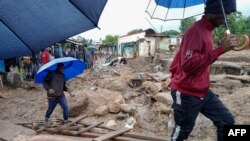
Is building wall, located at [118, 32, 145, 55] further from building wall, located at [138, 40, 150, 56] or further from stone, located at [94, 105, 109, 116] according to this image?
stone, located at [94, 105, 109, 116]

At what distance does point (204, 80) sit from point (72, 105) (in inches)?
244

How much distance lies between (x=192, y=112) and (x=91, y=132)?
2.16m

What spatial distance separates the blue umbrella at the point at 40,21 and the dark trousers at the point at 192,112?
152 cm

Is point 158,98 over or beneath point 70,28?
beneath

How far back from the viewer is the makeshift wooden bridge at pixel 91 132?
4.17 meters

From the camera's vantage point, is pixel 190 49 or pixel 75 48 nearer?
pixel 190 49

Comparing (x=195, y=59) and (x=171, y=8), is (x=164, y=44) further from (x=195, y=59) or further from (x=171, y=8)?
(x=195, y=59)

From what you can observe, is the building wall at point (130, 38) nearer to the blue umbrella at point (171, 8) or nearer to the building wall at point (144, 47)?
the building wall at point (144, 47)

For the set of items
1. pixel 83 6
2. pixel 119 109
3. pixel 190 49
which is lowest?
pixel 119 109

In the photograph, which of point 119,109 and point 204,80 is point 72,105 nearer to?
point 119,109

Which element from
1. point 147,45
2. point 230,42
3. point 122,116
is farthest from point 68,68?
point 147,45

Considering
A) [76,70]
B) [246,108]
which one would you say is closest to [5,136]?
[76,70]

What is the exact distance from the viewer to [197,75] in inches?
115

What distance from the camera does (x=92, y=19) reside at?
13.2 feet
